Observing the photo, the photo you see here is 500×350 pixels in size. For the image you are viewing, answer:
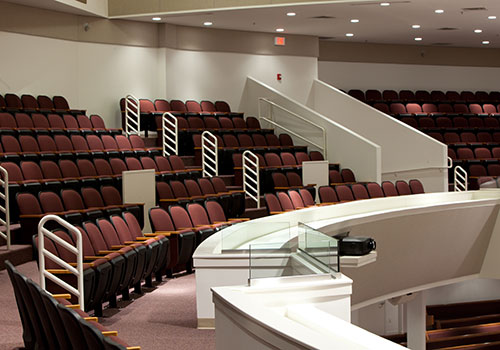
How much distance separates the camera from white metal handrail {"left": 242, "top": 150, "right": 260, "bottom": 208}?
8945mm

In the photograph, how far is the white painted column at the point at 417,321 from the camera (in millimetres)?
8906

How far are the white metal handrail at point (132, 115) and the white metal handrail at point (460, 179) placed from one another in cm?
478

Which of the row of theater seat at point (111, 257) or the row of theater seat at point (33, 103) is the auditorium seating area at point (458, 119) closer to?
the row of theater seat at point (33, 103)

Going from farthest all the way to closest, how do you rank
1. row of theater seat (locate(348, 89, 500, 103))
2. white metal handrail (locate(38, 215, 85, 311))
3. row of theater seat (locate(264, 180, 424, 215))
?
row of theater seat (locate(348, 89, 500, 103)) → row of theater seat (locate(264, 180, 424, 215)) → white metal handrail (locate(38, 215, 85, 311))

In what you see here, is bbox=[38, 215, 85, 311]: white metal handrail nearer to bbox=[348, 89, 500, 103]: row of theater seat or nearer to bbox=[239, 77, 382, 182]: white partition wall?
bbox=[239, 77, 382, 182]: white partition wall

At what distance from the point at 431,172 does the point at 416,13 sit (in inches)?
92.0

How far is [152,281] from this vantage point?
5996mm

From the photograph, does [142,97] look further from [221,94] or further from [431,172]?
[431,172]

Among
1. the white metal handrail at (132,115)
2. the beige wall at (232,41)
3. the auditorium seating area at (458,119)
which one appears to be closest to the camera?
the white metal handrail at (132,115)

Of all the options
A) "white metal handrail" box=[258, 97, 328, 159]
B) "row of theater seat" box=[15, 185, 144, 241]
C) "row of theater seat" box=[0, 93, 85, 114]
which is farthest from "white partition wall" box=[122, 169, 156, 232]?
"white metal handrail" box=[258, 97, 328, 159]

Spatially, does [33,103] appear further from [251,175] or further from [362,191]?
[362,191]

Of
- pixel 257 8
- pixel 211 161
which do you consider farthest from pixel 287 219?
pixel 257 8

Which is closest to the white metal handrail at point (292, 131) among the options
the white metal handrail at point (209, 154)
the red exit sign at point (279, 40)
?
the red exit sign at point (279, 40)

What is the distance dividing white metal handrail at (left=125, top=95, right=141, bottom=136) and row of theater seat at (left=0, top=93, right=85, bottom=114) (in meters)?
0.87
